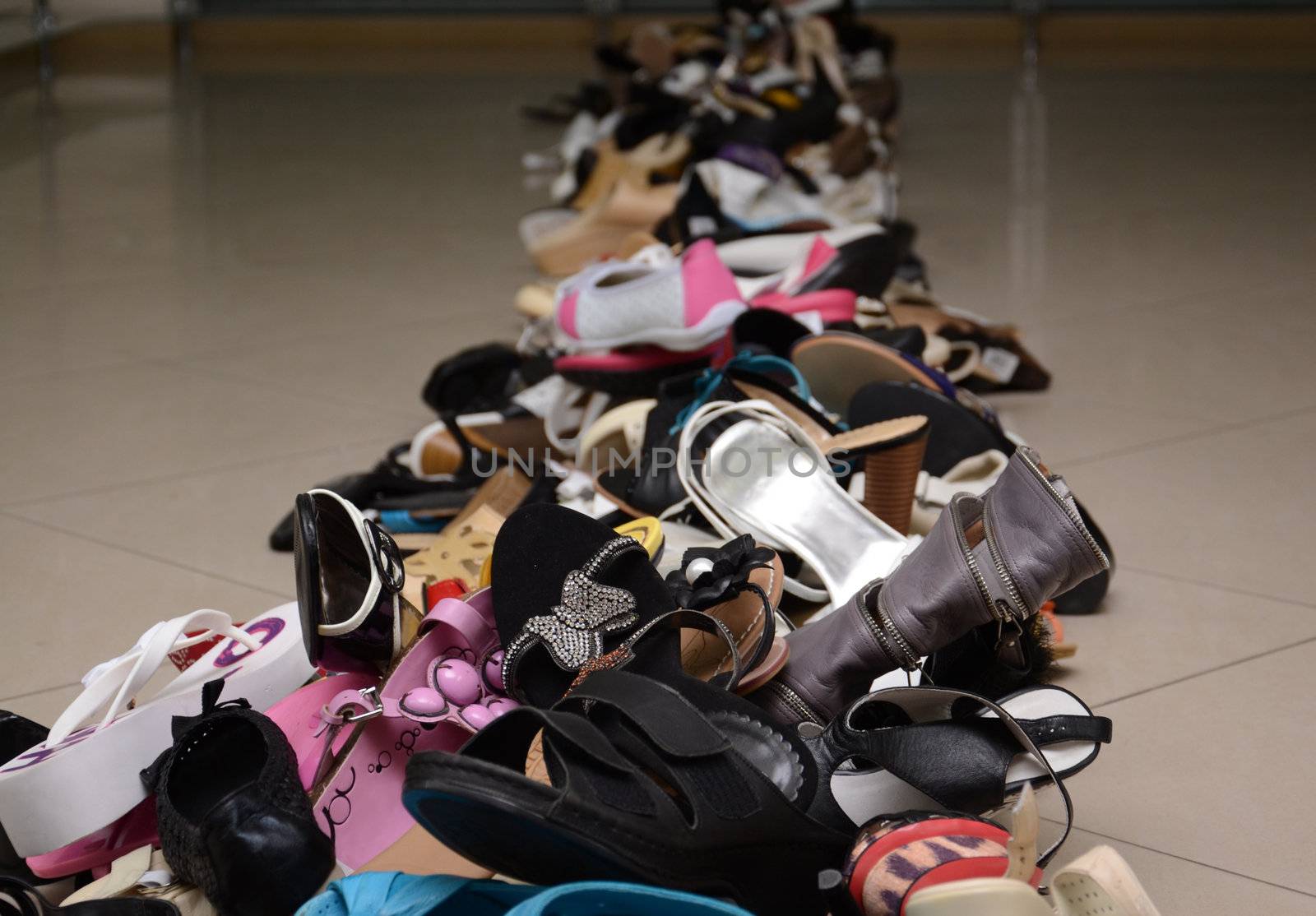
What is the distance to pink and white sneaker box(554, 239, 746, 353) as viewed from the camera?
5.36 ft

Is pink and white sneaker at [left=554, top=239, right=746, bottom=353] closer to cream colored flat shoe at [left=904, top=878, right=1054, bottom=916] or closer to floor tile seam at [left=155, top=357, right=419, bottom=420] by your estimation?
floor tile seam at [left=155, top=357, right=419, bottom=420]

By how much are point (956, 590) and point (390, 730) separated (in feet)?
1.24

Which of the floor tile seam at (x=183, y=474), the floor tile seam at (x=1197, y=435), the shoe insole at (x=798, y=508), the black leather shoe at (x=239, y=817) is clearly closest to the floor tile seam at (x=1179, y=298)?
the floor tile seam at (x=1197, y=435)

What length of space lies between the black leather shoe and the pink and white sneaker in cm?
83

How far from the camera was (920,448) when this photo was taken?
132 centimetres

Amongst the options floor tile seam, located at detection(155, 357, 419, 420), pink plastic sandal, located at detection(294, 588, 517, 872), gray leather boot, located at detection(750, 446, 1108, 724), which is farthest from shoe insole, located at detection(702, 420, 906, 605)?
floor tile seam, located at detection(155, 357, 419, 420)

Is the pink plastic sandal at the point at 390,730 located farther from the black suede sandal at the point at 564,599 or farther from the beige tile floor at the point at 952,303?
the beige tile floor at the point at 952,303

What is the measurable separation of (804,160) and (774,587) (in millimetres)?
2117

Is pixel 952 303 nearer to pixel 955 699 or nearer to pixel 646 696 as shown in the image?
pixel 955 699

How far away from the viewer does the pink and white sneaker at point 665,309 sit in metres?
1.63

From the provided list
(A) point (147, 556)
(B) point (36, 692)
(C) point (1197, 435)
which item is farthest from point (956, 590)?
(C) point (1197, 435)

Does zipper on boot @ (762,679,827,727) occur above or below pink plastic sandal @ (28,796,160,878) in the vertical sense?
above

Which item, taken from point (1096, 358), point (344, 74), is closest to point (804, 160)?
point (1096, 358)

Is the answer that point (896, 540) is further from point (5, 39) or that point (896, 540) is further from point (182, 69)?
point (182, 69)
